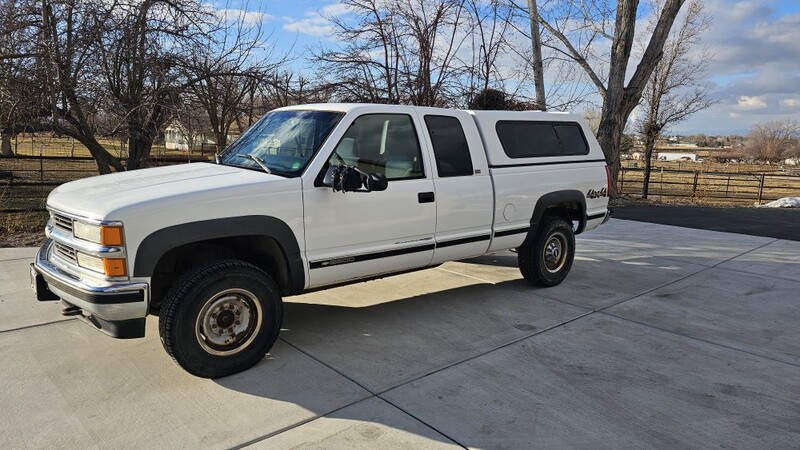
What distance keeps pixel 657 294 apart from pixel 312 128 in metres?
4.44

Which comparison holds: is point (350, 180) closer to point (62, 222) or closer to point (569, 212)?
point (62, 222)

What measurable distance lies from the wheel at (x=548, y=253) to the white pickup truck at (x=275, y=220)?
231 millimetres

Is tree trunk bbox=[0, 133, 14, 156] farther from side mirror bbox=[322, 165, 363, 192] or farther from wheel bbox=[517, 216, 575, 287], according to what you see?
wheel bbox=[517, 216, 575, 287]

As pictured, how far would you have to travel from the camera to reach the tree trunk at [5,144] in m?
9.09

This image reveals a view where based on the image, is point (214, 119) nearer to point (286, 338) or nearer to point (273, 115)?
point (273, 115)

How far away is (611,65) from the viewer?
1537 cm

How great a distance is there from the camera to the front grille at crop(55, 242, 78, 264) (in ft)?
12.2

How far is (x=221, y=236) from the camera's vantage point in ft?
12.4

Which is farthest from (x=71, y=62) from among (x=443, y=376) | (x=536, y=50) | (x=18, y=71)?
(x=536, y=50)

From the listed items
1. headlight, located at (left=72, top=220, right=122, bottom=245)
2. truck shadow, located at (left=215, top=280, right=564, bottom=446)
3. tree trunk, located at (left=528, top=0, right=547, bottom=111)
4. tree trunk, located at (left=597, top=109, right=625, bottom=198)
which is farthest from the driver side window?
tree trunk, located at (left=597, top=109, right=625, bottom=198)

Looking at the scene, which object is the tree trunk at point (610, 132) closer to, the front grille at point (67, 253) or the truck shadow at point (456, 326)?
the truck shadow at point (456, 326)

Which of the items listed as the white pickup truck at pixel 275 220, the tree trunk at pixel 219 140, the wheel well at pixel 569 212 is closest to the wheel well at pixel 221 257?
the white pickup truck at pixel 275 220

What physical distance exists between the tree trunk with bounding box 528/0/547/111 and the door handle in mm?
11158

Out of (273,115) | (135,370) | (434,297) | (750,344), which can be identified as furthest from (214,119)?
(750,344)
